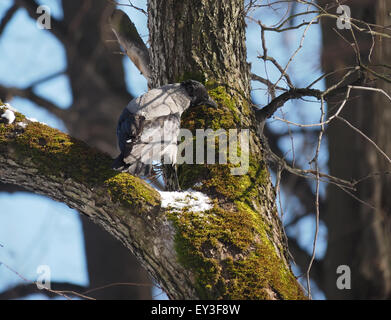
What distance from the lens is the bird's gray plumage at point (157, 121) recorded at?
3156mm

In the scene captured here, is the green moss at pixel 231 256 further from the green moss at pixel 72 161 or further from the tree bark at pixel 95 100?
the tree bark at pixel 95 100

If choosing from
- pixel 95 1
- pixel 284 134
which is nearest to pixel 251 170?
pixel 284 134

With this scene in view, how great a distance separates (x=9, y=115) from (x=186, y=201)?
1206 millimetres

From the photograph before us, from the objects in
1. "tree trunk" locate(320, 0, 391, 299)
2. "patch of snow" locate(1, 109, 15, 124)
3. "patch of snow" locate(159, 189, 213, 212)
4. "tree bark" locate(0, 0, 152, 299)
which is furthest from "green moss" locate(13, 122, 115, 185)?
"tree bark" locate(0, 0, 152, 299)

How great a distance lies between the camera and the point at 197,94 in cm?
314

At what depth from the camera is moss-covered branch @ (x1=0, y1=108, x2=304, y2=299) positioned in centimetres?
234

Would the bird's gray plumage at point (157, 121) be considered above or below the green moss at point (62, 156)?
above

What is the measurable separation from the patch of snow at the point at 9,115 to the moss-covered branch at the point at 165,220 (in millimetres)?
32

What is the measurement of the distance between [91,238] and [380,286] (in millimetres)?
5062

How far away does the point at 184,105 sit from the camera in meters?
3.23

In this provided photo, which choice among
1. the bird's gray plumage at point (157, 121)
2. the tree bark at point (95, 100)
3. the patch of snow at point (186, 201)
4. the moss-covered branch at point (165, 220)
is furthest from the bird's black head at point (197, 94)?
the tree bark at point (95, 100)

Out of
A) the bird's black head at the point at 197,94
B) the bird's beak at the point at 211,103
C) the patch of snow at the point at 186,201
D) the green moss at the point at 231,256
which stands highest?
the bird's black head at the point at 197,94

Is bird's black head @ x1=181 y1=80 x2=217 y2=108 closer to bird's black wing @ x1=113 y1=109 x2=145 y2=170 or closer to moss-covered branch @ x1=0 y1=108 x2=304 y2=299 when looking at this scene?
bird's black wing @ x1=113 y1=109 x2=145 y2=170

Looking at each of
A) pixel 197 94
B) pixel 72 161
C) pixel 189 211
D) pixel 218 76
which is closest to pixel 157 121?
pixel 197 94
